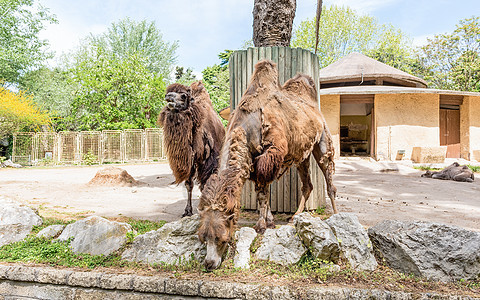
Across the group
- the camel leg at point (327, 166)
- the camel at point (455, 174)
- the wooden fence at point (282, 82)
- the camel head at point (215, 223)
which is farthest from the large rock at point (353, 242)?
the camel at point (455, 174)

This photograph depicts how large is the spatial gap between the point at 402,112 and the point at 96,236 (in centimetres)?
1693

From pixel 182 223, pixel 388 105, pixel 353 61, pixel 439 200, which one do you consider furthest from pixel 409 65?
pixel 182 223

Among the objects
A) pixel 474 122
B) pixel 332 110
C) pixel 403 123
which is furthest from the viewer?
pixel 474 122

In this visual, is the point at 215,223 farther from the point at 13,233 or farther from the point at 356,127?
the point at 356,127

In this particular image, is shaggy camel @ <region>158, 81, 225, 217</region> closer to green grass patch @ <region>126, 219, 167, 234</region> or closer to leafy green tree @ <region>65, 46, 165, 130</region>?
green grass patch @ <region>126, 219, 167, 234</region>

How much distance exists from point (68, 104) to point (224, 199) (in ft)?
98.4

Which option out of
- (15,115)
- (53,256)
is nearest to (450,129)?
(53,256)

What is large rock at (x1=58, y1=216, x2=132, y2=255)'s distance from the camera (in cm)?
345

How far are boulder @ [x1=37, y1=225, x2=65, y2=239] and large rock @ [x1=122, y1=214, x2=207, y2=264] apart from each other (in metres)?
1.14

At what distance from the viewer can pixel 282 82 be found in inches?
210

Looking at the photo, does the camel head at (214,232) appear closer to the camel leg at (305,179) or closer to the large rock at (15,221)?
the camel leg at (305,179)

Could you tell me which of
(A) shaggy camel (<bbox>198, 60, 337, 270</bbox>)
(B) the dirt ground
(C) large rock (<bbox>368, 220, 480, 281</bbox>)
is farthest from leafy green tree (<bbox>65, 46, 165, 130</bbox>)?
(C) large rock (<bbox>368, 220, 480, 281</bbox>)

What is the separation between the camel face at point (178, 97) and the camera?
4.39 metres

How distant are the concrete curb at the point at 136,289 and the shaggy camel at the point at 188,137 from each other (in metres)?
1.91
